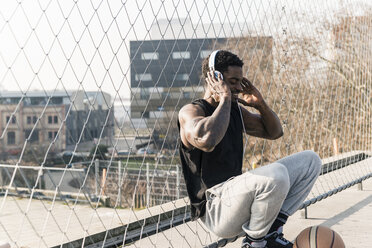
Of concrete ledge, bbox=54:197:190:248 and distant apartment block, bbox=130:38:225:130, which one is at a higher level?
distant apartment block, bbox=130:38:225:130

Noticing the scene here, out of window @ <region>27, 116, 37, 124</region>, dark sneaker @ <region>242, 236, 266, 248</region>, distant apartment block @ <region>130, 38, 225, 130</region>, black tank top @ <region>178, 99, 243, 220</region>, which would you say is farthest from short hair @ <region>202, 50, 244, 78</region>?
window @ <region>27, 116, 37, 124</region>

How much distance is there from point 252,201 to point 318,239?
0.39 metres

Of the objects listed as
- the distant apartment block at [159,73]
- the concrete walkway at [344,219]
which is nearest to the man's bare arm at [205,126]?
the distant apartment block at [159,73]

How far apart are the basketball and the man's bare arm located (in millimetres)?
638

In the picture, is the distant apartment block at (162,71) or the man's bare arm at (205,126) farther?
the distant apartment block at (162,71)

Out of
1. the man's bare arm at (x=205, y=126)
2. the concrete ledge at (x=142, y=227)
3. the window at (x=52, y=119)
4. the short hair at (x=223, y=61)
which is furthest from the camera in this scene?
the window at (x=52, y=119)

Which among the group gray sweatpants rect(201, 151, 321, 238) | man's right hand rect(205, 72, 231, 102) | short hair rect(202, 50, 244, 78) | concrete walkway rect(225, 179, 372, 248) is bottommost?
concrete walkway rect(225, 179, 372, 248)

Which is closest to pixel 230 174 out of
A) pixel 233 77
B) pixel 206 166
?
pixel 206 166

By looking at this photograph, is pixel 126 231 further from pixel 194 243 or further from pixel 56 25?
pixel 56 25

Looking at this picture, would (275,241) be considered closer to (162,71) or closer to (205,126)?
(205,126)

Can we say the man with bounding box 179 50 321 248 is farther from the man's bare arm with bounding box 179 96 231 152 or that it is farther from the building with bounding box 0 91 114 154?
the building with bounding box 0 91 114 154

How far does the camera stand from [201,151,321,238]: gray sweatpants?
2000 mm

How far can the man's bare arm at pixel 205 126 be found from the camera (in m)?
1.96

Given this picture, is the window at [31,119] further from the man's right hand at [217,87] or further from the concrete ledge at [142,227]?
the man's right hand at [217,87]
